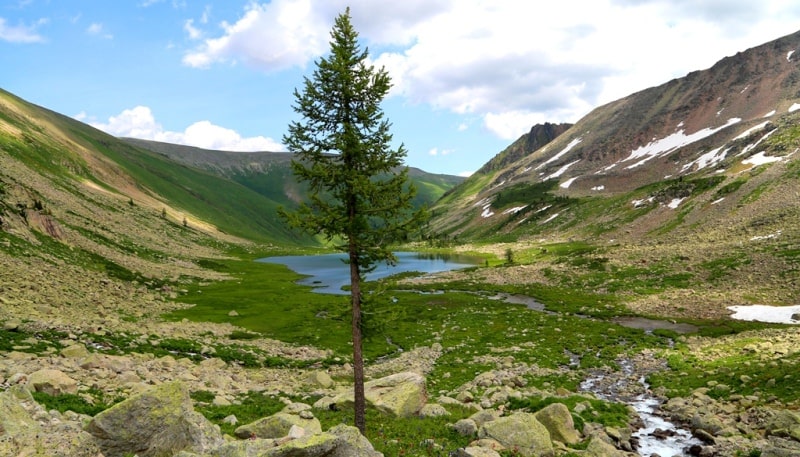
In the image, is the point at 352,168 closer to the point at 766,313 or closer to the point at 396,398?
the point at 396,398

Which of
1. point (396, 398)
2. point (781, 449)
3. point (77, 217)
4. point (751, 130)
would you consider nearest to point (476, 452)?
point (396, 398)

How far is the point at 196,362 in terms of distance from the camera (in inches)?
1383

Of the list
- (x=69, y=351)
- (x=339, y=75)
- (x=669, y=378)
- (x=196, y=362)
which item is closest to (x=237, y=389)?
(x=196, y=362)

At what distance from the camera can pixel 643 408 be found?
2744 centimetres

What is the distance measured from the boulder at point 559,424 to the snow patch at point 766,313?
4304cm

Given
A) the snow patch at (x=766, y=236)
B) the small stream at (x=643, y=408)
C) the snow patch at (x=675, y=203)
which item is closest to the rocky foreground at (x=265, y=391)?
the small stream at (x=643, y=408)

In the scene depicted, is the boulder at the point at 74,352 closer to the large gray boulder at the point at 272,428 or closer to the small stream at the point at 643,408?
the large gray boulder at the point at 272,428

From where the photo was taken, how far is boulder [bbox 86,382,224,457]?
42.2 ft

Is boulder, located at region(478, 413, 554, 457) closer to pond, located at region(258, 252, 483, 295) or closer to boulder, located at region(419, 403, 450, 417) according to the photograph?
boulder, located at region(419, 403, 450, 417)

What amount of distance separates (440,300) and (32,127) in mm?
205308

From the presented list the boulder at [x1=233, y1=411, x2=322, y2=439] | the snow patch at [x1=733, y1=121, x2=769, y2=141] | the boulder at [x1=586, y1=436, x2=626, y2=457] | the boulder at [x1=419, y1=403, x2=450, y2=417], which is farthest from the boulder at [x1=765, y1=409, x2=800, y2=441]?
the snow patch at [x1=733, y1=121, x2=769, y2=141]

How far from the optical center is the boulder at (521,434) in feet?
59.3

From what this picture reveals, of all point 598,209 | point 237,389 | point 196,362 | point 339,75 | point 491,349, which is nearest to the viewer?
point 339,75

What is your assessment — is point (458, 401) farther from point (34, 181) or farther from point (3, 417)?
point (34, 181)
